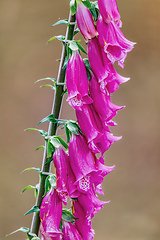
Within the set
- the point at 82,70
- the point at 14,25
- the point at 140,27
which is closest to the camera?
the point at 82,70

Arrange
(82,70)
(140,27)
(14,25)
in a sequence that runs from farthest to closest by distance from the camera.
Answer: (140,27), (14,25), (82,70)

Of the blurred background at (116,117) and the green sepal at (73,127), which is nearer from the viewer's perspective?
the green sepal at (73,127)

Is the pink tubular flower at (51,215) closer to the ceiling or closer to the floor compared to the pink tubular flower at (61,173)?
closer to the floor

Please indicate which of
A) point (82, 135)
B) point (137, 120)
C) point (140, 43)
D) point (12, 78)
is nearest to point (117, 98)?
point (137, 120)

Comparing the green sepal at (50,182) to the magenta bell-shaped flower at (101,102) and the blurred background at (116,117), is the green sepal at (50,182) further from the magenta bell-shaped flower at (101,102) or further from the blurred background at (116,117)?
the blurred background at (116,117)

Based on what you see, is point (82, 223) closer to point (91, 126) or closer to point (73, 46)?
point (91, 126)

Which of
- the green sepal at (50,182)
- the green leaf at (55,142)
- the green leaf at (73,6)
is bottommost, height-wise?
the green sepal at (50,182)

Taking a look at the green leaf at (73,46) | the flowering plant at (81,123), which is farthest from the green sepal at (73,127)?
the green leaf at (73,46)

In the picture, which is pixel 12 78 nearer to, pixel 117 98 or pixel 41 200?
pixel 117 98
